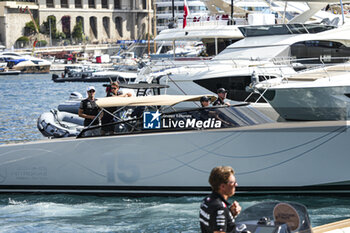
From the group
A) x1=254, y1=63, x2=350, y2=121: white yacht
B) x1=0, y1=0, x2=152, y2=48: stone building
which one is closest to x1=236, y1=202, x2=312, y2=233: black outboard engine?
x1=254, y1=63, x2=350, y2=121: white yacht

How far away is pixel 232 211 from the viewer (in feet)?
17.6

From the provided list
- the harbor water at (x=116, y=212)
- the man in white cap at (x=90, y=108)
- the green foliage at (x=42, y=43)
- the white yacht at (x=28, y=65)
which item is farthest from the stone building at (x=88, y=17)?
the harbor water at (x=116, y=212)

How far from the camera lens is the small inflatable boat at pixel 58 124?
13530 mm

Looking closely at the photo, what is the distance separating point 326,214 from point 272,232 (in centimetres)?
416

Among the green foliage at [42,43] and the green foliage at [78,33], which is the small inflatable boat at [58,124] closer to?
the green foliage at [42,43]

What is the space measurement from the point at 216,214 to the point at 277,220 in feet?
2.27

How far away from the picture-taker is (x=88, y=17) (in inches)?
4604

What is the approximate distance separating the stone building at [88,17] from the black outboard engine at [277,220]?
3974 inches

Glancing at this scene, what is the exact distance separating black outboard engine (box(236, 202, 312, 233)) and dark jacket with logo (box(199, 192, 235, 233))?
227 millimetres

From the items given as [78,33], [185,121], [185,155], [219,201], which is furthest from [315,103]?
[78,33]

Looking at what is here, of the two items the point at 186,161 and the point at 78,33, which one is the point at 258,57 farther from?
the point at 78,33

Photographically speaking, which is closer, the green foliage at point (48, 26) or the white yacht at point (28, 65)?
the white yacht at point (28, 65)

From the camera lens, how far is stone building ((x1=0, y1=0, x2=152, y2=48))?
103812mm

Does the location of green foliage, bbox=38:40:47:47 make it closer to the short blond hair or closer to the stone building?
the stone building
